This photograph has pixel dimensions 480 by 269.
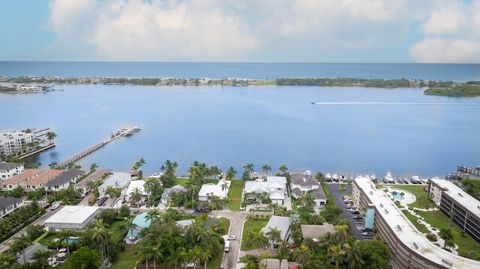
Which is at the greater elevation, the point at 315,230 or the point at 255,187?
the point at 315,230

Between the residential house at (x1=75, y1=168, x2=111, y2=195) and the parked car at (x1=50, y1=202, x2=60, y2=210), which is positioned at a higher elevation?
the residential house at (x1=75, y1=168, x2=111, y2=195)

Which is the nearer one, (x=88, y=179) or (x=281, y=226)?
(x=281, y=226)

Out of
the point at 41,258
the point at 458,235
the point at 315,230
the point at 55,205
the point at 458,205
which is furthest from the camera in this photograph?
the point at 55,205

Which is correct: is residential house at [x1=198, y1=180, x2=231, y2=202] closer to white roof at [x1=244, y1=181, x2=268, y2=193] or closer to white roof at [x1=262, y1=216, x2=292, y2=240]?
white roof at [x1=244, y1=181, x2=268, y2=193]

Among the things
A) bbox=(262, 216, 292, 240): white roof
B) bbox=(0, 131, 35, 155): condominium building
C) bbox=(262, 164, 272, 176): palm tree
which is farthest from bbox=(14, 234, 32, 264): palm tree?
bbox=(0, 131, 35, 155): condominium building

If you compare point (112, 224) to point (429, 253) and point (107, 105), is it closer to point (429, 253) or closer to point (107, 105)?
point (429, 253)

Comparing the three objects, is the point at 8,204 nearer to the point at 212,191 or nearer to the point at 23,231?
the point at 23,231

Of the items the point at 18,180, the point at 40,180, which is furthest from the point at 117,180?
the point at 18,180
